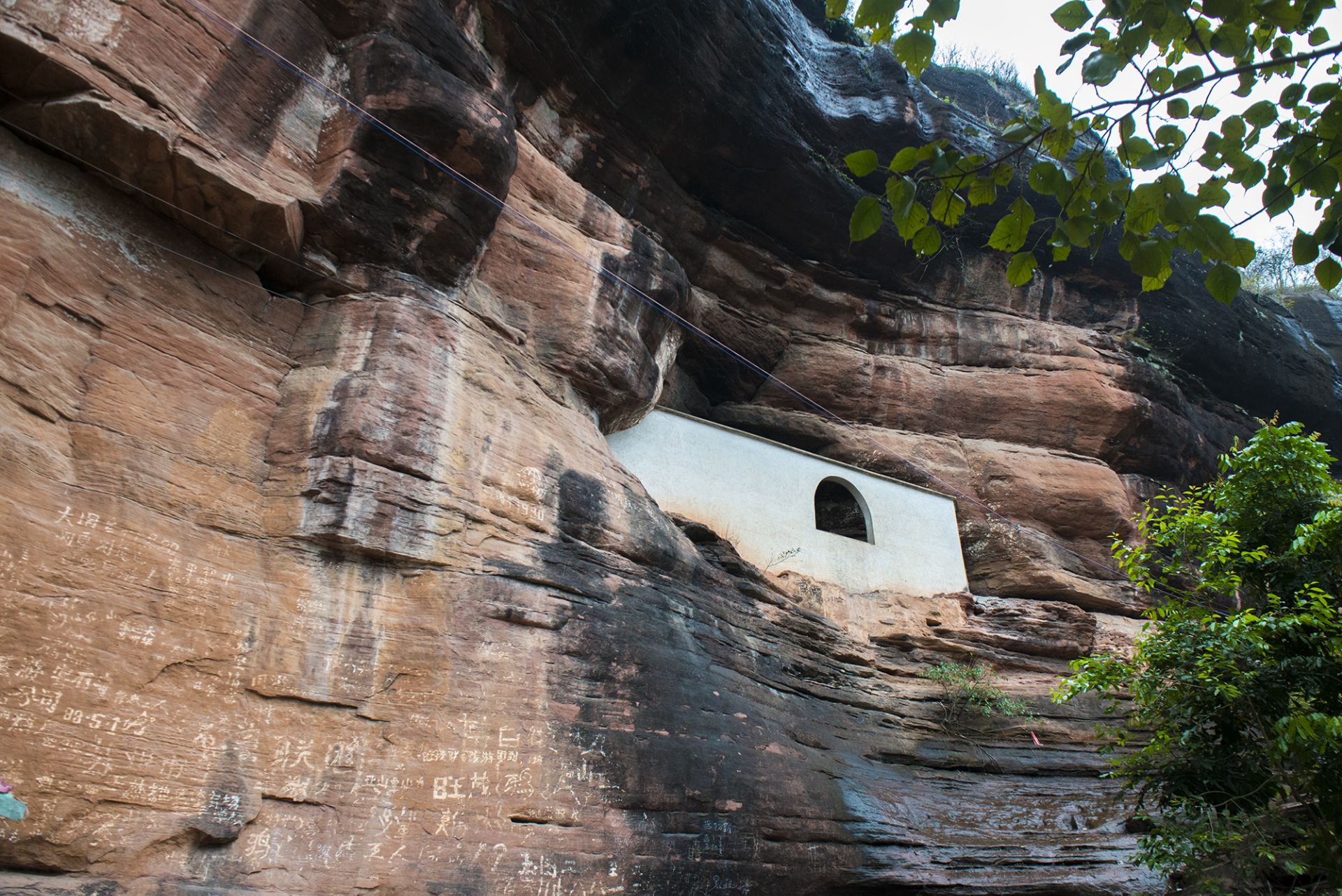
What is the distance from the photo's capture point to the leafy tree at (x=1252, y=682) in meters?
6.88

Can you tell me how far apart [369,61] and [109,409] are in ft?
14.7

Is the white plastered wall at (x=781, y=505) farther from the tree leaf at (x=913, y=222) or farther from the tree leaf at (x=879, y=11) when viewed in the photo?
the tree leaf at (x=879, y=11)

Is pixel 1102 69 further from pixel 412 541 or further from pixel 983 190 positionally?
pixel 412 541

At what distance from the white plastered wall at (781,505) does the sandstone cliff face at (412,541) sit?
561 millimetres

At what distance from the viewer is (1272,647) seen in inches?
292

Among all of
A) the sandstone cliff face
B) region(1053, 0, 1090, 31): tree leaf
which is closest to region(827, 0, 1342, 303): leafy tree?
region(1053, 0, 1090, 31): tree leaf

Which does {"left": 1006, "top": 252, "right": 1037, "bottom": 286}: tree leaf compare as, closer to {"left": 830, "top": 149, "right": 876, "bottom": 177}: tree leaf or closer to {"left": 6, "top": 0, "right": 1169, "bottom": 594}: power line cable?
{"left": 830, "top": 149, "right": 876, "bottom": 177}: tree leaf

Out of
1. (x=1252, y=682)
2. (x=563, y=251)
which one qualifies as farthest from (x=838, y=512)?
(x=1252, y=682)

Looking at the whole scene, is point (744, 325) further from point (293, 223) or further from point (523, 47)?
point (293, 223)

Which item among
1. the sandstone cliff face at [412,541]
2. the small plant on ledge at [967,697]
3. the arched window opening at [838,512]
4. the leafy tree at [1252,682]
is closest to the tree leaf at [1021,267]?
the sandstone cliff face at [412,541]

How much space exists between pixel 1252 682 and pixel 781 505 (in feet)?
20.8

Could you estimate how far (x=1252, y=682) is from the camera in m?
7.36

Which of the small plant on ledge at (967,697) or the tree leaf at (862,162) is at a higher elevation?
the tree leaf at (862,162)

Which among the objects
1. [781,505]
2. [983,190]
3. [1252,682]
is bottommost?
[1252,682]
